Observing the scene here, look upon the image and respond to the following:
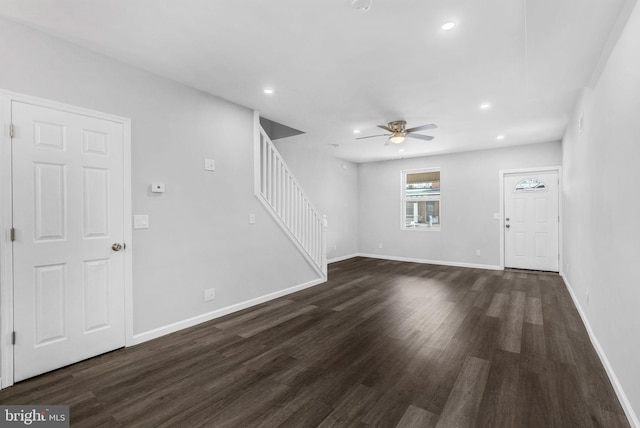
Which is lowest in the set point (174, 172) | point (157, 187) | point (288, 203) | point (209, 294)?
point (209, 294)

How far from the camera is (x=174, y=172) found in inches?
123

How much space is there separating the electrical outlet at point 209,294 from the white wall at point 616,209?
359 centimetres

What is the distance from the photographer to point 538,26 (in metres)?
2.03

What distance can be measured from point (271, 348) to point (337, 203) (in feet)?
16.5

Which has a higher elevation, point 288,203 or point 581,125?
point 581,125

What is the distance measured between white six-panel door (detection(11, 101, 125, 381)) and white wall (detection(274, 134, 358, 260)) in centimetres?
343

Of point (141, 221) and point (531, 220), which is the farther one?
point (531, 220)

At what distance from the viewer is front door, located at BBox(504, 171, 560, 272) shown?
224 inches

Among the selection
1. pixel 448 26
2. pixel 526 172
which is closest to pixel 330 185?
pixel 526 172

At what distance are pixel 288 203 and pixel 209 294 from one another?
184 centimetres

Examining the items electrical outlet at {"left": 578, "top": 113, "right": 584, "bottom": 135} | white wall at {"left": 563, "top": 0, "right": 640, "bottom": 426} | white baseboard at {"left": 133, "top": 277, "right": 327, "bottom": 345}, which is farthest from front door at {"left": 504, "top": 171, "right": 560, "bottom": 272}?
white baseboard at {"left": 133, "top": 277, "right": 327, "bottom": 345}

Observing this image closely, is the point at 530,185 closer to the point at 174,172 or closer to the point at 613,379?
the point at 613,379

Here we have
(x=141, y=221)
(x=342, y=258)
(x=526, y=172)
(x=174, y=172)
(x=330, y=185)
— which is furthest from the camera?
(x=342, y=258)

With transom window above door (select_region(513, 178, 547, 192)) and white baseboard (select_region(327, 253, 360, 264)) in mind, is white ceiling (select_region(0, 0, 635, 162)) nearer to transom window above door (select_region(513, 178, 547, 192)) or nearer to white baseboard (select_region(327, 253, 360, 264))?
transom window above door (select_region(513, 178, 547, 192))
